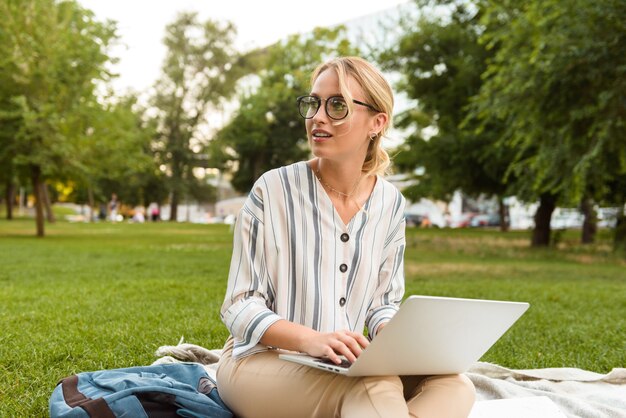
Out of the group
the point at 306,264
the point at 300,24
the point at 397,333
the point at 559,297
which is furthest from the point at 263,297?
the point at 300,24

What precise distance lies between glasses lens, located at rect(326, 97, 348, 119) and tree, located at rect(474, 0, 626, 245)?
27.9 feet

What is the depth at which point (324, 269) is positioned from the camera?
8.21 feet

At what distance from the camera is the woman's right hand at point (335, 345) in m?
2.13

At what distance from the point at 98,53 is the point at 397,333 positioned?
17044 mm

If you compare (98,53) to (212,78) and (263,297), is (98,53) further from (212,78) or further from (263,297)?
(212,78)

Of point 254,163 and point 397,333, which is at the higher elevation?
point 254,163

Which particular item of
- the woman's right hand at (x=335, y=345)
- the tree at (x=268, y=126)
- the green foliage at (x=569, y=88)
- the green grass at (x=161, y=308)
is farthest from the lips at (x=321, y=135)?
the tree at (x=268, y=126)

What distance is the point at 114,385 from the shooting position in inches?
103

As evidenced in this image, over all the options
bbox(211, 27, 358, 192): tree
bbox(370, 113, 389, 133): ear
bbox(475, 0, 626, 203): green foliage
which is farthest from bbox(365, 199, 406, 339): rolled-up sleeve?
bbox(211, 27, 358, 192): tree

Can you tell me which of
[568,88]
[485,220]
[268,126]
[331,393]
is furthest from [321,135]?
[485,220]

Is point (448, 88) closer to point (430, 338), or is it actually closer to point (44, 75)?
point (44, 75)

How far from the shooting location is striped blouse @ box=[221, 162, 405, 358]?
2.42 metres

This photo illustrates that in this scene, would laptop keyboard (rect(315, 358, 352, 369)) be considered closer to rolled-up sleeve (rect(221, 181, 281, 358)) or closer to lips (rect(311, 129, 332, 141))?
rolled-up sleeve (rect(221, 181, 281, 358))

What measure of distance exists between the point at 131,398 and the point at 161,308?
4260 millimetres
